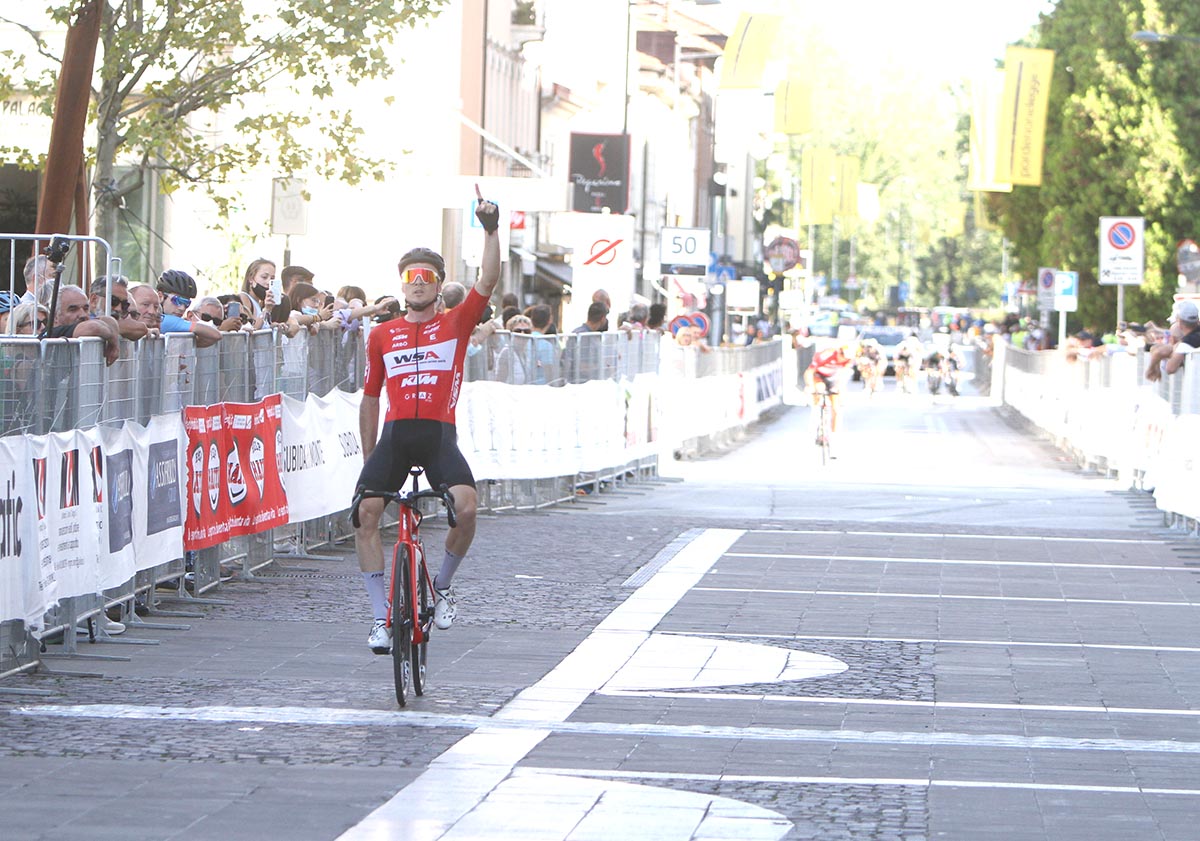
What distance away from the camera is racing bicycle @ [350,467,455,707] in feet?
31.0

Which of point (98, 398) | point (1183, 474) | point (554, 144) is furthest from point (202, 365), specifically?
point (554, 144)

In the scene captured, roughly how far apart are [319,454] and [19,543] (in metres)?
5.78

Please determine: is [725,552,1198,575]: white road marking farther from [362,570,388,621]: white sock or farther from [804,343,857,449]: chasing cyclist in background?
[804,343,857,449]: chasing cyclist in background

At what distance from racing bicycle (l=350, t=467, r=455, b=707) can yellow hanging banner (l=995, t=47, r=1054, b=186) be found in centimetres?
3889

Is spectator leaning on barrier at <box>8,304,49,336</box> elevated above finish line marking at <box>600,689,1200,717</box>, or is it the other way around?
spectator leaning on barrier at <box>8,304,49,336</box>

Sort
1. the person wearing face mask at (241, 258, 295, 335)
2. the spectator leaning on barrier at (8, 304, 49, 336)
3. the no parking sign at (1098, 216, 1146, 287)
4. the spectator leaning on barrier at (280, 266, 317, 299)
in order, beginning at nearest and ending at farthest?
the spectator leaning on barrier at (8, 304, 49, 336), the person wearing face mask at (241, 258, 295, 335), the spectator leaning on barrier at (280, 266, 317, 299), the no parking sign at (1098, 216, 1146, 287)

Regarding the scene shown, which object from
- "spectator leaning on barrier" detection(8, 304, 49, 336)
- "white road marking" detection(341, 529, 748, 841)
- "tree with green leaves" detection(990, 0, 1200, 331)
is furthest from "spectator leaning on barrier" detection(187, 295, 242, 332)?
"tree with green leaves" detection(990, 0, 1200, 331)

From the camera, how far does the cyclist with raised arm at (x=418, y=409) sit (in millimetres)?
9945

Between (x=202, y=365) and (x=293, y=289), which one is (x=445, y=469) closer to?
(x=202, y=365)

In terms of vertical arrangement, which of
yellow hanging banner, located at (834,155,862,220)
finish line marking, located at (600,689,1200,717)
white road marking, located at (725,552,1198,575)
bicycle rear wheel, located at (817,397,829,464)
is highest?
yellow hanging banner, located at (834,155,862,220)

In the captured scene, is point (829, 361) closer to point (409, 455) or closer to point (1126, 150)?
point (1126, 150)

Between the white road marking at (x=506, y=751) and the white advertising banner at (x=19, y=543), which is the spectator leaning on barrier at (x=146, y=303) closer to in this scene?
the white road marking at (x=506, y=751)

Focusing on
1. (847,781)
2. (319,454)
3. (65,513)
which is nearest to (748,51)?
(319,454)

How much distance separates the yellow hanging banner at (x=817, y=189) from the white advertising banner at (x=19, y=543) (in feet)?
219
